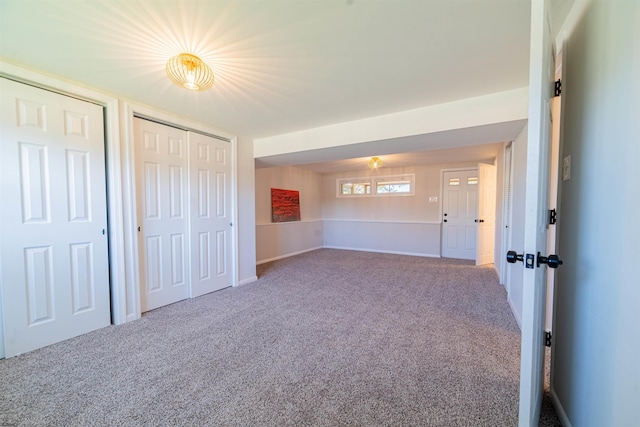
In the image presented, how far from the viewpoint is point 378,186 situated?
6.67 meters

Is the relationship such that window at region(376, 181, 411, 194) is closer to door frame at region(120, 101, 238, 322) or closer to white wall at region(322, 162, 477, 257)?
white wall at region(322, 162, 477, 257)

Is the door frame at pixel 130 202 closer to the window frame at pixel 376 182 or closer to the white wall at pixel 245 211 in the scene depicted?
the white wall at pixel 245 211

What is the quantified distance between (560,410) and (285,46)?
2.66 meters

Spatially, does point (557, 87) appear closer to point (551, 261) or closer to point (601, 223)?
point (601, 223)

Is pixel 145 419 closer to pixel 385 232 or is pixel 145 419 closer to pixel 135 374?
pixel 135 374

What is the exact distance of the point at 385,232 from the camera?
21.4 ft

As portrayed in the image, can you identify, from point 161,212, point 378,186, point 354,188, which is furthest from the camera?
point 354,188

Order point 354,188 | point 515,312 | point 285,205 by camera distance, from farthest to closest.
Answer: point 354,188, point 285,205, point 515,312

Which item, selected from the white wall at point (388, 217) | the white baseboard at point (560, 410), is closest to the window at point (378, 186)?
the white wall at point (388, 217)

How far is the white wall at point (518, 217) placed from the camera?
248cm

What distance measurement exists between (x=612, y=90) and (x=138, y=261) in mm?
3613

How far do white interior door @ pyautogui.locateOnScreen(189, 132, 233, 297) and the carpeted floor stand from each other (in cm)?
45

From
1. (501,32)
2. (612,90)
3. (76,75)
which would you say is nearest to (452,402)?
(612,90)

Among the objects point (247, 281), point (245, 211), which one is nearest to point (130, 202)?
point (245, 211)
